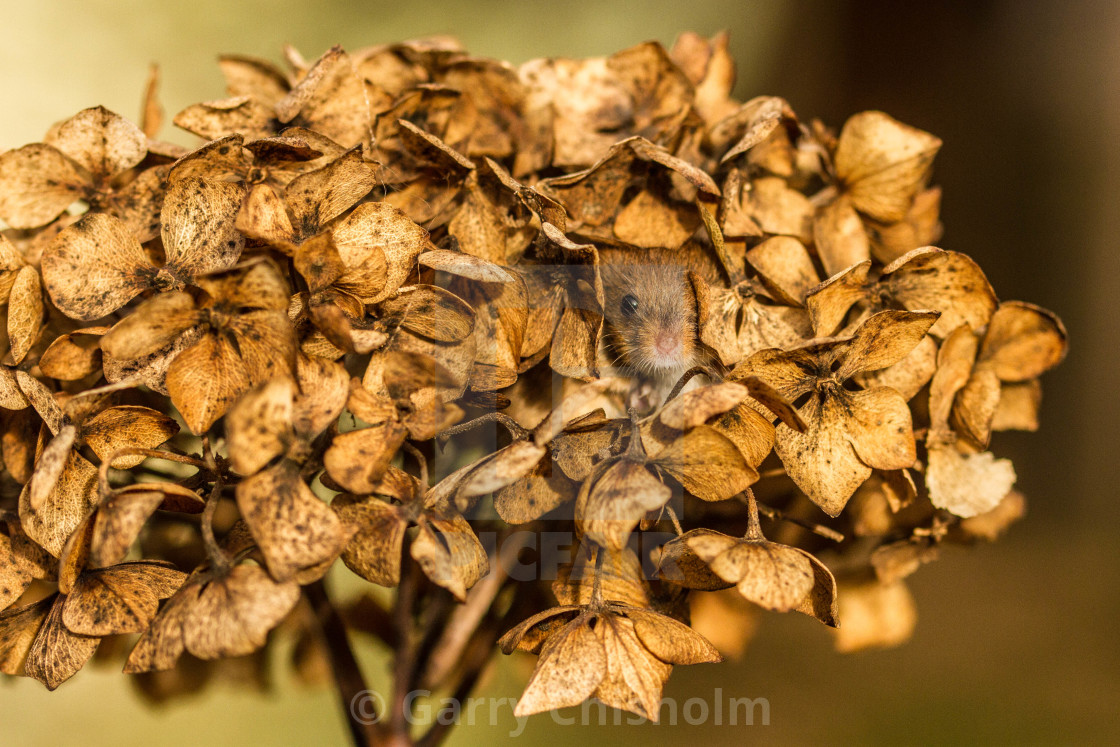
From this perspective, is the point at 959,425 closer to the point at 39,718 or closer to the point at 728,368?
the point at 728,368

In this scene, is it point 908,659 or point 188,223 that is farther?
point 908,659

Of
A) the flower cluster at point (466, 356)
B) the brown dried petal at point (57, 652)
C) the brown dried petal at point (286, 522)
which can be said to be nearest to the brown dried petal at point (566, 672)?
the flower cluster at point (466, 356)

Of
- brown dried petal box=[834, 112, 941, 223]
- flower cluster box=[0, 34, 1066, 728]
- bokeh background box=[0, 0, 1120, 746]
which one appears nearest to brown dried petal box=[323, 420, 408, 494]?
flower cluster box=[0, 34, 1066, 728]

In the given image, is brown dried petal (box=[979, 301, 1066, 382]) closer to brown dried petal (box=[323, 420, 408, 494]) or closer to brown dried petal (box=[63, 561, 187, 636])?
brown dried petal (box=[323, 420, 408, 494])

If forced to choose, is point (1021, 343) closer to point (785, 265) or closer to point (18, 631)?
point (785, 265)

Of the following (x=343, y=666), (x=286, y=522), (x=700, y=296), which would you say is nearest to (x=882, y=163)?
(x=700, y=296)

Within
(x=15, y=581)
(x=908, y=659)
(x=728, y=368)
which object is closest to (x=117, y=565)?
(x=15, y=581)

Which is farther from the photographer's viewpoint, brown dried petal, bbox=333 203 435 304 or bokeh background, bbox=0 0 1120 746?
bokeh background, bbox=0 0 1120 746
